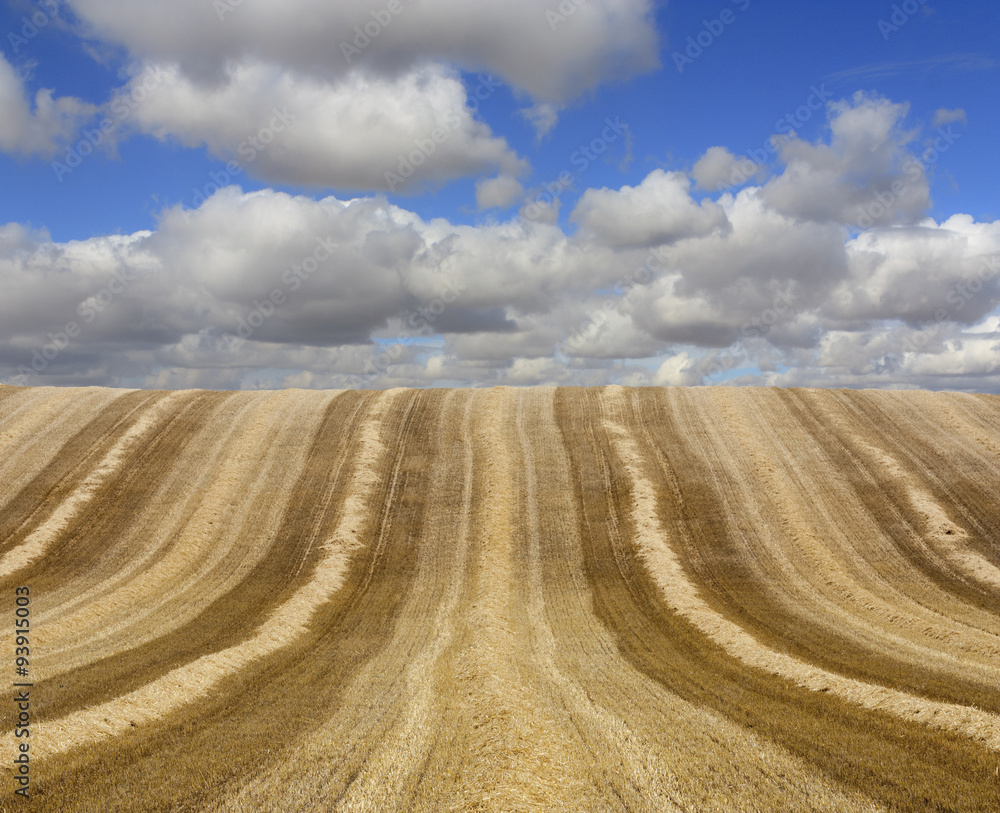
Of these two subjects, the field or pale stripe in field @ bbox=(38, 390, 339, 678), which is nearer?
the field

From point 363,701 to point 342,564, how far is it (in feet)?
54.1

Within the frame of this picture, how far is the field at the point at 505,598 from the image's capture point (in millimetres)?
12547

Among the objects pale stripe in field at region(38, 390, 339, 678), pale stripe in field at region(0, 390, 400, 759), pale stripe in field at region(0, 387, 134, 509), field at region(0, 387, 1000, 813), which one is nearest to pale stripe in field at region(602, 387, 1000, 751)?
field at region(0, 387, 1000, 813)

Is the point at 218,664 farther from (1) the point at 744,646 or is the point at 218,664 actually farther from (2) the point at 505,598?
(1) the point at 744,646

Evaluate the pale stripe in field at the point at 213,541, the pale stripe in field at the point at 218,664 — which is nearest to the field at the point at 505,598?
the pale stripe in field at the point at 218,664

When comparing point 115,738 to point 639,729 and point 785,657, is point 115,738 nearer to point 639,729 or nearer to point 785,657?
point 639,729

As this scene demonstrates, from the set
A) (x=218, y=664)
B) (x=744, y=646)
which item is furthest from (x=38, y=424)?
(x=744, y=646)

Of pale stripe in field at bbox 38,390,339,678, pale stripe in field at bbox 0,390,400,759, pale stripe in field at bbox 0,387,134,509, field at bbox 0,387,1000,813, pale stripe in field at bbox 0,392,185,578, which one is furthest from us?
pale stripe in field at bbox 0,387,134,509

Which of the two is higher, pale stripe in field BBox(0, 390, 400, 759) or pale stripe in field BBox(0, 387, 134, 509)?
pale stripe in field BBox(0, 387, 134, 509)

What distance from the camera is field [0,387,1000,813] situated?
12.5m

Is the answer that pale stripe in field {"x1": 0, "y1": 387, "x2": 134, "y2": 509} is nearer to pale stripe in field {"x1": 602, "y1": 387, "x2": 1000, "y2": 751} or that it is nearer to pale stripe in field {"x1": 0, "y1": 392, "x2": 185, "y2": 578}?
pale stripe in field {"x1": 0, "y1": 392, "x2": 185, "y2": 578}

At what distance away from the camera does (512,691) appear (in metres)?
17.5

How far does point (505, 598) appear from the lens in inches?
1149

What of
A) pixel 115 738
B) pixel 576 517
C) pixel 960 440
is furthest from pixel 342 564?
pixel 960 440
